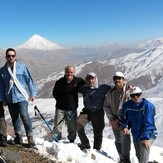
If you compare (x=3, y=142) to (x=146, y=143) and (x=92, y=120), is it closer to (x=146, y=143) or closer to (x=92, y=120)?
(x=92, y=120)

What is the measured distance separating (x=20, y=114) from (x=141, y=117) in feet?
13.3

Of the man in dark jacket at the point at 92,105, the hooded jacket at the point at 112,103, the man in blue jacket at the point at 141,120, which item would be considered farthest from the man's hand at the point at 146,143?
the man in dark jacket at the point at 92,105

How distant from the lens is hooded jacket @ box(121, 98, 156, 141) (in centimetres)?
789

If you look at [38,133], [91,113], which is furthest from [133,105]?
[38,133]

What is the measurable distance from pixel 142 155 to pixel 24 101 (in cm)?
411

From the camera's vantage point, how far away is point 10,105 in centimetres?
991

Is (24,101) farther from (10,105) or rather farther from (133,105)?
(133,105)

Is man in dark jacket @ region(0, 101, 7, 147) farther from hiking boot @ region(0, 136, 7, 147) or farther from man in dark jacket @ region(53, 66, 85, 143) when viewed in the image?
man in dark jacket @ region(53, 66, 85, 143)

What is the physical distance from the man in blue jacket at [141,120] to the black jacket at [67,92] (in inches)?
111

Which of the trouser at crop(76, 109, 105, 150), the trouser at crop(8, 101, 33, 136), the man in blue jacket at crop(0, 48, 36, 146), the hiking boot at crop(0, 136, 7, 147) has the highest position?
the man in blue jacket at crop(0, 48, 36, 146)

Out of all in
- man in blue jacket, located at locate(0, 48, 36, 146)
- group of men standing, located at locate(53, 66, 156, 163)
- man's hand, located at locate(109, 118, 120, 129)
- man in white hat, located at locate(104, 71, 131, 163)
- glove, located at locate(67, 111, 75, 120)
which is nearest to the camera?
group of men standing, located at locate(53, 66, 156, 163)

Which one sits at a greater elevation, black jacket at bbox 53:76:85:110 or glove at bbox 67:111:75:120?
black jacket at bbox 53:76:85:110

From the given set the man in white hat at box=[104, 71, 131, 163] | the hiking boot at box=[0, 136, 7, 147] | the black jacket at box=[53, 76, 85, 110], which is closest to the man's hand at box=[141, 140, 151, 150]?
the man in white hat at box=[104, 71, 131, 163]

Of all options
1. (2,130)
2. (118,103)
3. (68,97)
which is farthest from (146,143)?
(2,130)
